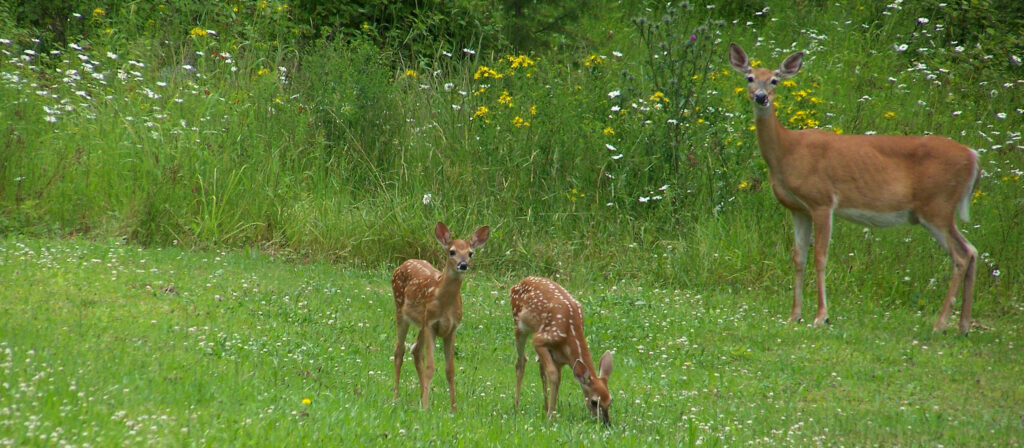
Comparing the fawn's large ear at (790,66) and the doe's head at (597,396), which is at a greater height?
the fawn's large ear at (790,66)

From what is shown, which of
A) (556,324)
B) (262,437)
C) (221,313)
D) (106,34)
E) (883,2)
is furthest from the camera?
(883,2)

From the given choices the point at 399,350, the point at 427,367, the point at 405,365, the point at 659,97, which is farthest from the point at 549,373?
the point at 659,97

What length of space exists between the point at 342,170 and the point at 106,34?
469 cm

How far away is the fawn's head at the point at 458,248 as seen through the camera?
285 inches

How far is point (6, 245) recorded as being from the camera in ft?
34.5

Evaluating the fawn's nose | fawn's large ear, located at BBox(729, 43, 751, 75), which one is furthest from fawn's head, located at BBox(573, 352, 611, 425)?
fawn's large ear, located at BBox(729, 43, 751, 75)

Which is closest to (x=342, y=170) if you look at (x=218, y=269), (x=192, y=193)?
(x=192, y=193)

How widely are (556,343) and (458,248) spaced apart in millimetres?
974

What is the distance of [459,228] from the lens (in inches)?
Answer: 520

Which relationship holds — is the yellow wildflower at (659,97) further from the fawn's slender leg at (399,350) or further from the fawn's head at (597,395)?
the fawn's head at (597,395)

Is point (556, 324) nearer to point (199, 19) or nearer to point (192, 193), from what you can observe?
point (192, 193)

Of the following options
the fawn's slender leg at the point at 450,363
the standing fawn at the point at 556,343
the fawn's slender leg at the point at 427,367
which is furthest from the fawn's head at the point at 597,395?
the fawn's slender leg at the point at 427,367

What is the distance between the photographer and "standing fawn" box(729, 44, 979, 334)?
1120cm

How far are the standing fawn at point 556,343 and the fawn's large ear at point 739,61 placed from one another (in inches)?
177
